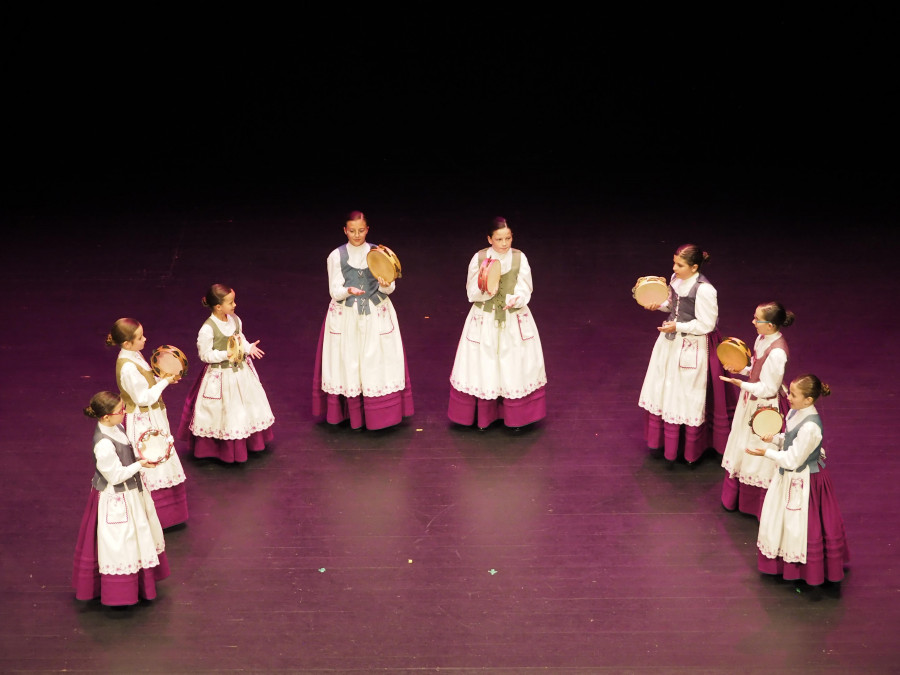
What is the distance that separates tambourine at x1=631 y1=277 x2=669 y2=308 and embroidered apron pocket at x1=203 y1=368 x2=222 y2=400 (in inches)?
90.0

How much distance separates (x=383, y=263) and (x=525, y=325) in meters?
0.88

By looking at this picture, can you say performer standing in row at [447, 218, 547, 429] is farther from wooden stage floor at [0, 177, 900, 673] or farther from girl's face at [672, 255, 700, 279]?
girl's face at [672, 255, 700, 279]

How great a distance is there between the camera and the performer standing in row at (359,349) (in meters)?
6.97

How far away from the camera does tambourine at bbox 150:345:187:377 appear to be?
6233mm

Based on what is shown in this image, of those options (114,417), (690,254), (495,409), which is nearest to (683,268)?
(690,254)

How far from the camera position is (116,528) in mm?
5688

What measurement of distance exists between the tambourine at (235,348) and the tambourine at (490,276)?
52.9 inches

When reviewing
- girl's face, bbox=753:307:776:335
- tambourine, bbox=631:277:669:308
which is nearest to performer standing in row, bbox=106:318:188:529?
tambourine, bbox=631:277:669:308

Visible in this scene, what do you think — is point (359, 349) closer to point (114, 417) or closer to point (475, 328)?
point (475, 328)

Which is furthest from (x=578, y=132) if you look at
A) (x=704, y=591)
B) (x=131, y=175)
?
(x=704, y=591)

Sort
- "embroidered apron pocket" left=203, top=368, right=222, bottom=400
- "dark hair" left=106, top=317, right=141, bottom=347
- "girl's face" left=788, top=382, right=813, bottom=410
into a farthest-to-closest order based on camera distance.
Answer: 1. "embroidered apron pocket" left=203, top=368, right=222, bottom=400
2. "dark hair" left=106, top=317, right=141, bottom=347
3. "girl's face" left=788, top=382, right=813, bottom=410

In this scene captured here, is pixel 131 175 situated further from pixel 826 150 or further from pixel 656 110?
pixel 826 150

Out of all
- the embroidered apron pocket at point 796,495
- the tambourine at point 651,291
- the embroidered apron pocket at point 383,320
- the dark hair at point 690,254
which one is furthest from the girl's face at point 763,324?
the embroidered apron pocket at point 383,320

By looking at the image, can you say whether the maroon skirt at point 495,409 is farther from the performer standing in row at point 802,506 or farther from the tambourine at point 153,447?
the tambourine at point 153,447
